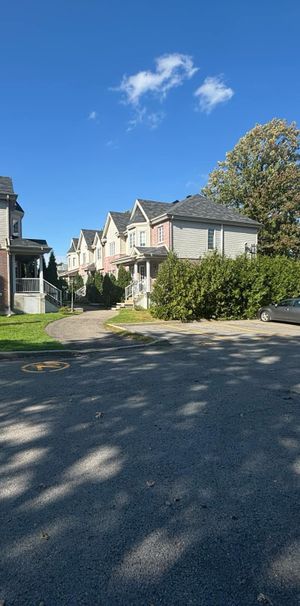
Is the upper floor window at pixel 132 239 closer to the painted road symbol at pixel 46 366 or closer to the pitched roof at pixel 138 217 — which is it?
the pitched roof at pixel 138 217

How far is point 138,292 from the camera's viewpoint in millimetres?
27297

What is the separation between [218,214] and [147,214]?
18.6ft

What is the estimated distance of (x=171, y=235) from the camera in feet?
88.8

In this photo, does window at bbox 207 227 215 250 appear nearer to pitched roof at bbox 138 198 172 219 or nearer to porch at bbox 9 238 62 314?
pitched roof at bbox 138 198 172 219

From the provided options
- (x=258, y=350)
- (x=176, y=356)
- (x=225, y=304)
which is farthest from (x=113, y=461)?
(x=225, y=304)

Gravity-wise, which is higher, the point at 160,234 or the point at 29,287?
the point at 160,234

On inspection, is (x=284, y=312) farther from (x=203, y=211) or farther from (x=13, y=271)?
(x=13, y=271)

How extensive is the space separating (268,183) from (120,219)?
1675cm

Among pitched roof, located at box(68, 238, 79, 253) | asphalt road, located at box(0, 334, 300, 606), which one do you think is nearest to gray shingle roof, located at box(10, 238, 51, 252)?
asphalt road, located at box(0, 334, 300, 606)

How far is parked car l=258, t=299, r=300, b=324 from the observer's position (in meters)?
18.4

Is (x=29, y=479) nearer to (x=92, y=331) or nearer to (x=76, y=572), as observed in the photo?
(x=76, y=572)

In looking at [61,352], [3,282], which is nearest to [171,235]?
[3,282]

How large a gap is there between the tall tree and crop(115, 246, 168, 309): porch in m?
16.1

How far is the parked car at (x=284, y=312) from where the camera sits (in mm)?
18359
